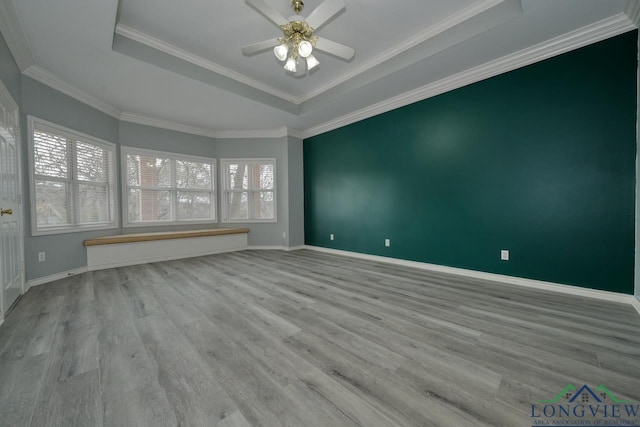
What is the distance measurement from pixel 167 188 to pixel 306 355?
469 cm

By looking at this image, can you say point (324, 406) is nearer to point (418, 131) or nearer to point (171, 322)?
point (171, 322)

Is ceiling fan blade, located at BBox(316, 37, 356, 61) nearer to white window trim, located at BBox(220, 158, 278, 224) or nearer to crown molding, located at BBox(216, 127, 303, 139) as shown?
crown molding, located at BBox(216, 127, 303, 139)

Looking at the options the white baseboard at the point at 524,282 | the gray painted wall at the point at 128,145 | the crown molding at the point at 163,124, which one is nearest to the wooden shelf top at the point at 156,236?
the gray painted wall at the point at 128,145

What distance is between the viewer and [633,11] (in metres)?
2.13

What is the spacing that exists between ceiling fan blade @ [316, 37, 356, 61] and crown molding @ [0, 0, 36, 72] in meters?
2.68

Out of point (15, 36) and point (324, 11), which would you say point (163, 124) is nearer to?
point (15, 36)

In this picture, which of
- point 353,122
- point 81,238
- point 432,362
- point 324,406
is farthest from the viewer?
point 353,122

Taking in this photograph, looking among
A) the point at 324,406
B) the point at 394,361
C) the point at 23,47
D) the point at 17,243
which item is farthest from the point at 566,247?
the point at 23,47

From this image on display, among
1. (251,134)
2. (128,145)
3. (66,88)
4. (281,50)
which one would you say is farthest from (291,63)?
(128,145)

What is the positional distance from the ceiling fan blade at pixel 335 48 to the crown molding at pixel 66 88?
3479 millimetres

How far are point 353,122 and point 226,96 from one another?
2295 mm

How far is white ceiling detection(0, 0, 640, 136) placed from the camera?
2275mm

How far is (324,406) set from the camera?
1138 mm

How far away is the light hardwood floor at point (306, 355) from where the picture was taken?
1121mm
